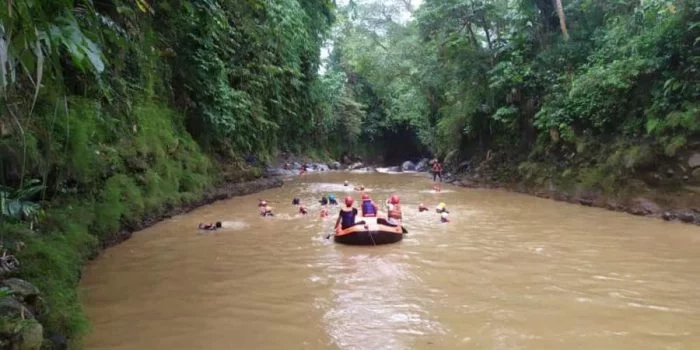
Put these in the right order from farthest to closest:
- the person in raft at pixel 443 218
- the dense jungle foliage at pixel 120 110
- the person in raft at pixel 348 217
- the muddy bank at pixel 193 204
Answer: the person in raft at pixel 443 218, the person in raft at pixel 348 217, the muddy bank at pixel 193 204, the dense jungle foliage at pixel 120 110

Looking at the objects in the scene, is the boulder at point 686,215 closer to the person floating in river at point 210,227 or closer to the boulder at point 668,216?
the boulder at point 668,216

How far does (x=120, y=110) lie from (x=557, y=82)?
541 inches

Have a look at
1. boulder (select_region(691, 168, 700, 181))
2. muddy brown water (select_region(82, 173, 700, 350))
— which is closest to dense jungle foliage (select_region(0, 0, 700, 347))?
boulder (select_region(691, 168, 700, 181))

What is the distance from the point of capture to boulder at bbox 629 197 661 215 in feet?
42.1

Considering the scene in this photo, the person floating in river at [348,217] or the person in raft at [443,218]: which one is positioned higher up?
the person floating in river at [348,217]

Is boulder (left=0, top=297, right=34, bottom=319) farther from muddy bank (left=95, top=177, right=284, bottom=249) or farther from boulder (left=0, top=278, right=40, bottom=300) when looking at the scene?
muddy bank (left=95, top=177, right=284, bottom=249)

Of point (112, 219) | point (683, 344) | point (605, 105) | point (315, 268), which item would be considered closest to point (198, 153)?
point (112, 219)

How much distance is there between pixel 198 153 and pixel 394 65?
15.6 m

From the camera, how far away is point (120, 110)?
11.7 m

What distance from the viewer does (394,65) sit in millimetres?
29109

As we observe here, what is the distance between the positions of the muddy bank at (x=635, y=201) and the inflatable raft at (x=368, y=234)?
6712 millimetres

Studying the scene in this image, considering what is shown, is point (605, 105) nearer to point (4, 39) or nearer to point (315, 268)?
point (315, 268)

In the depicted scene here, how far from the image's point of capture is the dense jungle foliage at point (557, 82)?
43.0ft

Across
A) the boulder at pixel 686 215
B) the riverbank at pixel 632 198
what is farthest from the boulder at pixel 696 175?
the boulder at pixel 686 215
